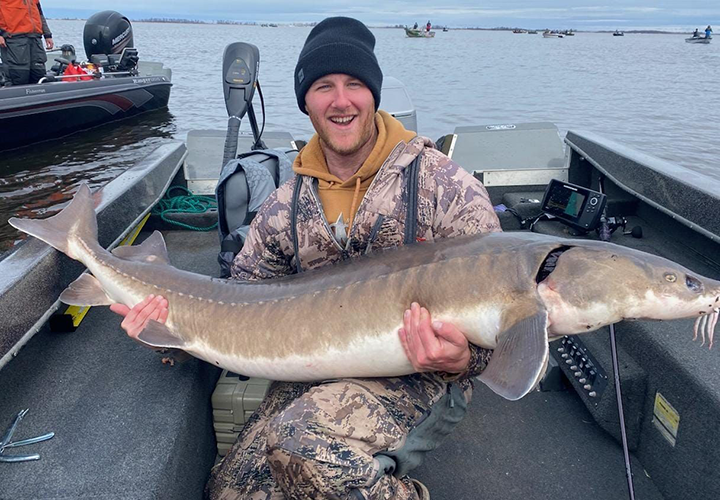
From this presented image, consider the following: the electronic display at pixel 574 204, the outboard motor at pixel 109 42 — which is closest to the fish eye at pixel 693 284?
the electronic display at pixel 574 204

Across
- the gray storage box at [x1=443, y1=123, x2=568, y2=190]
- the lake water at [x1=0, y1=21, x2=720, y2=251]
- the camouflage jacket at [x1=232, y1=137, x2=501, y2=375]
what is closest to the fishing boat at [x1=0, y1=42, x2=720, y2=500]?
the camouflage jacket at [x1=232, y1=137, x2=501, y2=375]

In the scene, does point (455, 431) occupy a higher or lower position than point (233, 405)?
lower

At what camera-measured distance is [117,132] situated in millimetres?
13570

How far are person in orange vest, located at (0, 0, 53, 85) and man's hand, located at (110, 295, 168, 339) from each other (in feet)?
30.5

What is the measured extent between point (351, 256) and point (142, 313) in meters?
0.98

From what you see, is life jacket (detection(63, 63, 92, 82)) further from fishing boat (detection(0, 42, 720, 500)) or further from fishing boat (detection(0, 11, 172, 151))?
fishing boat (detection(0, 42, 720, 500))

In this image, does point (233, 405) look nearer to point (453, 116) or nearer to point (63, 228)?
point (63, 228)

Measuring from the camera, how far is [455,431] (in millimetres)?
3109

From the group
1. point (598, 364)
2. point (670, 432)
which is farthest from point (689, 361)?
point (598, 364)

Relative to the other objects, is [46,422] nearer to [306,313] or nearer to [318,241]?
[306,313]

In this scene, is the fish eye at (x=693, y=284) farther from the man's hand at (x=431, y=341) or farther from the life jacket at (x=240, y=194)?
the life jacket at (x=240, y=194)

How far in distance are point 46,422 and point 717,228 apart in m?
→ 3.66

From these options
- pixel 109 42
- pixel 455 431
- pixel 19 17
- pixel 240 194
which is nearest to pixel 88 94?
pixel 19 17

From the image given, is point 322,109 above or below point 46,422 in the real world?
above
